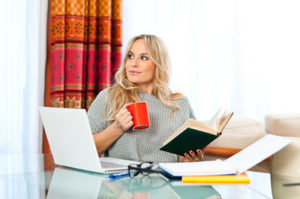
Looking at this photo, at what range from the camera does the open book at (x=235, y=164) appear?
3.19 feet

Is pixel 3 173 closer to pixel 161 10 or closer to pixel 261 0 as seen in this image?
pixel 161 10

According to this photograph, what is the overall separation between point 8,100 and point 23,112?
0.14 metres

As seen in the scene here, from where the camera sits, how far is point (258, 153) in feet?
3.64

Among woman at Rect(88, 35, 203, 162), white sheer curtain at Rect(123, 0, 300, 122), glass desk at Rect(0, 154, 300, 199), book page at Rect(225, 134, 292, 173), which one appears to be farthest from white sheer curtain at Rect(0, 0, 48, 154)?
book page at Rect(225, 134, 292, 173)

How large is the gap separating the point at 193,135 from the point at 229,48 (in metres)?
2.05

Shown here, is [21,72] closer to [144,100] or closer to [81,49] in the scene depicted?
[81,49]

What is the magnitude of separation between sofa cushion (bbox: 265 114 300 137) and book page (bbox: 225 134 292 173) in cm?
72

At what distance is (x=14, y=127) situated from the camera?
2656 millimetres

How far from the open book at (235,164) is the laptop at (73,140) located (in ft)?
0.66

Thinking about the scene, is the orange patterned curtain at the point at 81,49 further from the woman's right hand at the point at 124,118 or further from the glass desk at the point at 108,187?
the glass desk at the point at 108,187

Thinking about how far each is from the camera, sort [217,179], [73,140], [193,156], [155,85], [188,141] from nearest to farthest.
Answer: [217,179] < [73,140] < [188,141] < [193,156] < [155,85]

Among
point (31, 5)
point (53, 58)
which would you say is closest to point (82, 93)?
point (53, 58)

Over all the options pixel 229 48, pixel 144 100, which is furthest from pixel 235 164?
pixel 229 48

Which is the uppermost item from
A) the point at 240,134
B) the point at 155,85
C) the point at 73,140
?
the point at 155,85
